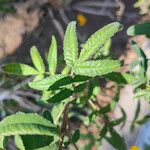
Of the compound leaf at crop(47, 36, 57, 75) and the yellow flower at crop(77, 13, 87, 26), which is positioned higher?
the compound leaf at crop(47, 36, 57, 75)

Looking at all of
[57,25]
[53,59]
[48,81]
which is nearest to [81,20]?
[57,25]

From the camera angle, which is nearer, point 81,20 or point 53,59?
point 53,59

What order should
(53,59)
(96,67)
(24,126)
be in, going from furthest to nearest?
(53,59) < (96,67) < (24,126)

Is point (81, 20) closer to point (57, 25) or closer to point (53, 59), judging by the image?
point (57, 25)

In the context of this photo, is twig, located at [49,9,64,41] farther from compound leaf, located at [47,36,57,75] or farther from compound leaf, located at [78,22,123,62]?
compound leaf, located at [78,22,123,62]

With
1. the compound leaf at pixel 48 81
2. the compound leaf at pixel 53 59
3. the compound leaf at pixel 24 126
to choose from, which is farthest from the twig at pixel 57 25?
the compound leaf at pixel 24 126

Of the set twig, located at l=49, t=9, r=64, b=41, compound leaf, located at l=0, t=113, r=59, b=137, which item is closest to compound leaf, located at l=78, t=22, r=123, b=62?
compound leaf, located at l=0, t=113, r=59, b=137

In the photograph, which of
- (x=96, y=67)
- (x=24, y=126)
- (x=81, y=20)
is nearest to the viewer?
(x=24, y=126)

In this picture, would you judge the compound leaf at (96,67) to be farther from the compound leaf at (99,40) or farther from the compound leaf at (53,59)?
the compound leaf at (53,59)

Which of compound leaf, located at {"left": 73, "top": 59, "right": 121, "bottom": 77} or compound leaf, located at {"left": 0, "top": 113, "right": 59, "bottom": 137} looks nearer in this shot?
compound leaf, located at {"left": 0, "top": 113, "right": 59, "bottom": 137}
